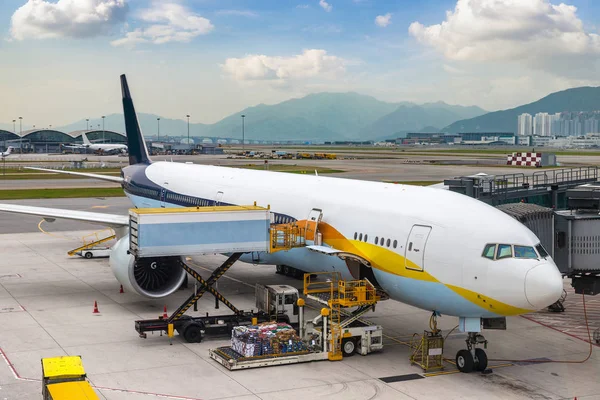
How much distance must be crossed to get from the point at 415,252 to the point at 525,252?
9.12 ft

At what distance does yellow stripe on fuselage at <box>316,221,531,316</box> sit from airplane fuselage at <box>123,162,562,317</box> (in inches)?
1.0

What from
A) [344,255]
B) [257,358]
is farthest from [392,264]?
[257,358]

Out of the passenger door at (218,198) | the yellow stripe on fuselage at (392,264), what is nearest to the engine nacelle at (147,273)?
the passenger door at (218,198)

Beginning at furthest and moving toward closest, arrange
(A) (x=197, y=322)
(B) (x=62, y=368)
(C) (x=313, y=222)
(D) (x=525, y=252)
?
1. (C) (x=313, y=222)
2. (A) (x=197, y=322)
3. (D) (x=525, y=252)
4. (B) (x=62, y=368)

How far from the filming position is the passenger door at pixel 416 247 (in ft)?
60.5

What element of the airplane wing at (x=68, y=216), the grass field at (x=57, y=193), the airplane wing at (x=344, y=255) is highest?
the airplane wing at (x=68, y=216)

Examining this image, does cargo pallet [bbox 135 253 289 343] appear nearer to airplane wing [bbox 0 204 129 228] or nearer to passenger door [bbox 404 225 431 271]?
passenger door [bbox 404 225 431 271]

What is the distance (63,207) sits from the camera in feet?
183

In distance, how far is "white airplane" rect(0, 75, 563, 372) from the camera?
56.2ft

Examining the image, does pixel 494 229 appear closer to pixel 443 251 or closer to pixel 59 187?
pixel 443 251

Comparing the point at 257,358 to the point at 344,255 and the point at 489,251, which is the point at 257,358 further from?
the point at 489,251

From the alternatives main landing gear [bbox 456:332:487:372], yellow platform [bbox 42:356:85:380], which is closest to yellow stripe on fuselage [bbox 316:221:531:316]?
main landing gear [bbox 456:332:487:372]

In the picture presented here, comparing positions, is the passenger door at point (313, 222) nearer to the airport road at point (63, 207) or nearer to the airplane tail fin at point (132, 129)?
the airplane tail fin at point (132, 129)

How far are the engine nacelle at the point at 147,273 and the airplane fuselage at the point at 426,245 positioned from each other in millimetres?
3655
